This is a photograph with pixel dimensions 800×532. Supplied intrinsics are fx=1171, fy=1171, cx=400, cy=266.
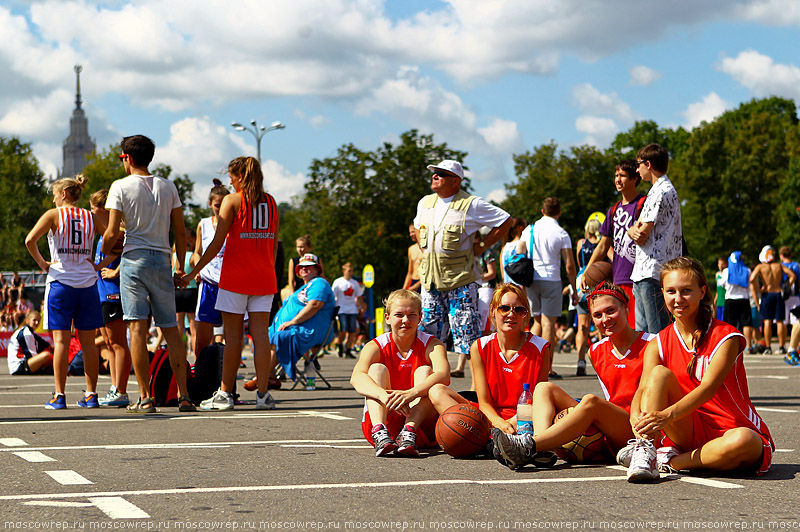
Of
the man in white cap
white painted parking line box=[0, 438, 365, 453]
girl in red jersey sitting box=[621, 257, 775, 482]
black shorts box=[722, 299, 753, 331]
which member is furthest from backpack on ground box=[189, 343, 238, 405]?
black shorts box=[722, 299, 753, 331]

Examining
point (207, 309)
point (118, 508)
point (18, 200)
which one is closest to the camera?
point (118, 508)

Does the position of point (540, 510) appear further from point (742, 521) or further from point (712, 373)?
point (712, 373)

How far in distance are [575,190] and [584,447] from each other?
60.3 metres

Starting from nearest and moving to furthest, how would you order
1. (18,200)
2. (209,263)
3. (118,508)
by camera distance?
(118,508)
(209,263)
(18,200)

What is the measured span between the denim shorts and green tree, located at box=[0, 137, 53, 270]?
62144 mm

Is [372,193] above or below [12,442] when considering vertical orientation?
above

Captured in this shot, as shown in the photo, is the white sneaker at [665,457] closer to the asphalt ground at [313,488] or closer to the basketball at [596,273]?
the asphalt ground at [313,488]

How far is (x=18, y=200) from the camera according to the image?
Answer: 2970 inches

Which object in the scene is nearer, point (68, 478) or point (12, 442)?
point (68, 478)

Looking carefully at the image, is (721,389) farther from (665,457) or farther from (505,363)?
(505,363)

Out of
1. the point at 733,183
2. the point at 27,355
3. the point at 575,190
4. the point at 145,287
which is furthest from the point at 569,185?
the point at 145,287

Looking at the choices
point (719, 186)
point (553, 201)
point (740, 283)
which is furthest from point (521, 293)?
point (719, 186)

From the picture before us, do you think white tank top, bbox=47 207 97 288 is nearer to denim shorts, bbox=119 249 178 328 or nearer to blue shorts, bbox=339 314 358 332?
denim shorts, bbox=119 249 178 328

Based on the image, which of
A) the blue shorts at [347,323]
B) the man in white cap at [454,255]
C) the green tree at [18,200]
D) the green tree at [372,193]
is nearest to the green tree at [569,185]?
the green tree at [372,193]
